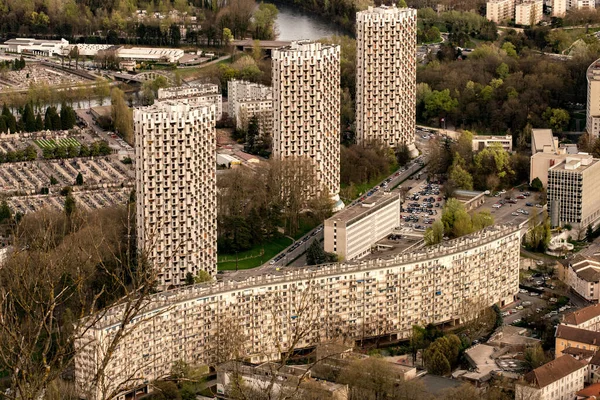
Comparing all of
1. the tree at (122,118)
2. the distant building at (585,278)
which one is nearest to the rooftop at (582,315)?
the distant building at (585,278)

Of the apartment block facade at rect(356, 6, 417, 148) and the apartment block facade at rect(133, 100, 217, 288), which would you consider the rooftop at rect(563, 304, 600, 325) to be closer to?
the apartment block facade at rect(133, 100, 217, 288)

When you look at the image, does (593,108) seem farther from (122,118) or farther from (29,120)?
(29,120)

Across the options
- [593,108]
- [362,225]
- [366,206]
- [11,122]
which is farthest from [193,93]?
[593,108]

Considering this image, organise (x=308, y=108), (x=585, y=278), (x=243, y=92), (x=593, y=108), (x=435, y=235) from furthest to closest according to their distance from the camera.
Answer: (x=243, y=92) → (x=593, y=108) → (x=308, y=108) → (x=435, y=235) → (x=585, y=278)

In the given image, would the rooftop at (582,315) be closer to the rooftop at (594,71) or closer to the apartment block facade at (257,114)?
the rooftop at (594,71)

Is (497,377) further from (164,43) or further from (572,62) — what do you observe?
(164,43)

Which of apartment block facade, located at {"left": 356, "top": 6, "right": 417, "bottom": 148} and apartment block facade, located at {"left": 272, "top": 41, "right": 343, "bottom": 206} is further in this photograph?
apartment block facade, located at {"left": 356, "top": 6, "right": 417, "bottom": 148}

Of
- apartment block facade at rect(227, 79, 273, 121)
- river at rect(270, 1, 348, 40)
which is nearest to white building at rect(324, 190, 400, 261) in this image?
apartment block facade at rect(227, 79, 273, 121)
